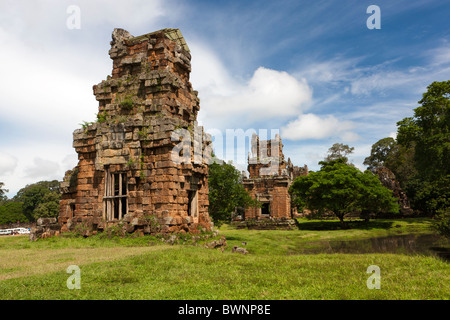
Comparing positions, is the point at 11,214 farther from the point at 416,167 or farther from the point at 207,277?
the point at 416,167

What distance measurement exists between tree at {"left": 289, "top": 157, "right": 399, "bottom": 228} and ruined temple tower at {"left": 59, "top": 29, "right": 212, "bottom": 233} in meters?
18.1

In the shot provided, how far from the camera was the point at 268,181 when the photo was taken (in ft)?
121

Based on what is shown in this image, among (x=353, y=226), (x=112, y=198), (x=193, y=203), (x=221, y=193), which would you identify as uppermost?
(x=112, y=198)

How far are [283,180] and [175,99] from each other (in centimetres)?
2490

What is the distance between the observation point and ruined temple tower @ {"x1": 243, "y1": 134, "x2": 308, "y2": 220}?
36.0 m

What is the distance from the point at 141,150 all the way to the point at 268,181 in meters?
25.5

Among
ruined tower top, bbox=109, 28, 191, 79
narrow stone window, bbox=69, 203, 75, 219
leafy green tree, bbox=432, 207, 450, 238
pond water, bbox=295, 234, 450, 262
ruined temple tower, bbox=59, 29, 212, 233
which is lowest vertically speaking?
pond water, bbox=295, 234, 450, 262

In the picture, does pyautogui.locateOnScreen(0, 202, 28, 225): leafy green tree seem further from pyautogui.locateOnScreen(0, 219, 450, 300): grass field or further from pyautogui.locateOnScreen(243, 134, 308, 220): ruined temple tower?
pyautogui.locateOnScreen(0, 219, 450, 300): grass field

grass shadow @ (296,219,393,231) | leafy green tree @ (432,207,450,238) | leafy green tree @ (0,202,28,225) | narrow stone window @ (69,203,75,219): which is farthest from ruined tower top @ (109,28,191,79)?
leafy green tree @ (0,202,28,225)

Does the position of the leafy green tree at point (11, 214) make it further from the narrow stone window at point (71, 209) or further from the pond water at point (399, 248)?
the pond water at point (399, 248)

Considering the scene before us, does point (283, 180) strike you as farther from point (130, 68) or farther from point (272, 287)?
point (272, 287)

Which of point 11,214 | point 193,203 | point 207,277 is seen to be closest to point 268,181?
point 193,203

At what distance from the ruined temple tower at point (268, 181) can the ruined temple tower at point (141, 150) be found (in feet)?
71.7
